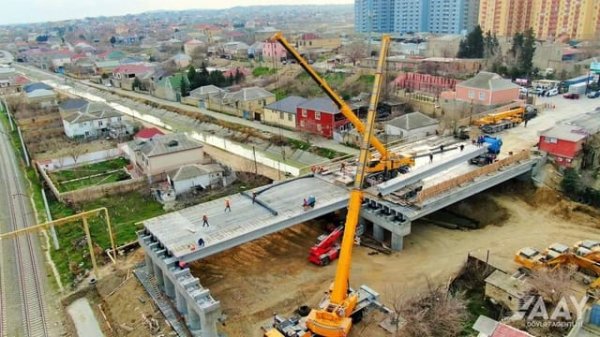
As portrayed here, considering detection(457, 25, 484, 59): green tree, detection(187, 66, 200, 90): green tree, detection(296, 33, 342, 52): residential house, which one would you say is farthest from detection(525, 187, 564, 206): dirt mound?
detection(296, 33, 342, 52): residential house

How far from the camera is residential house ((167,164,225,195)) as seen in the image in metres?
32.5

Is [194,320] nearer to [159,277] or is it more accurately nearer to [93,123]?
[159,277]

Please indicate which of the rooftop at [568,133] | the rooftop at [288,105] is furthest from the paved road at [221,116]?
the rooftop at [568,133]

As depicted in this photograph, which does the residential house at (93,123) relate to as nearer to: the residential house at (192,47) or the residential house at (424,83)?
the residential house at (424,83)

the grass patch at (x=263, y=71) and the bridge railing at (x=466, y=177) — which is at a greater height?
the grass patch at (x=263, y=71)

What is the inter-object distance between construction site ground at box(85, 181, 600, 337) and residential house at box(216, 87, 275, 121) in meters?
25.6

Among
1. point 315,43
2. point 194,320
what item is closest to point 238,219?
point 194,320

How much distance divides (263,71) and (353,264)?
53.5 meters

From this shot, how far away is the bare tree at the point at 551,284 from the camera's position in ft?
58.1

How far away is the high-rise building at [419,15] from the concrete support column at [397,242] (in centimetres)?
8117

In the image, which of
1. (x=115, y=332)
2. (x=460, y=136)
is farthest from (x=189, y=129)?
(x=115, y=332)

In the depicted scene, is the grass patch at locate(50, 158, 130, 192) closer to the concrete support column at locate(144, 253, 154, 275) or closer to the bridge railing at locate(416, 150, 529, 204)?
the concrete support column at locate(144, 253, 154, 275)

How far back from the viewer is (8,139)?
50188 millimetres

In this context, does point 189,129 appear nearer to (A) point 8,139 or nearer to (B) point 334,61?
(A) point 8,139
